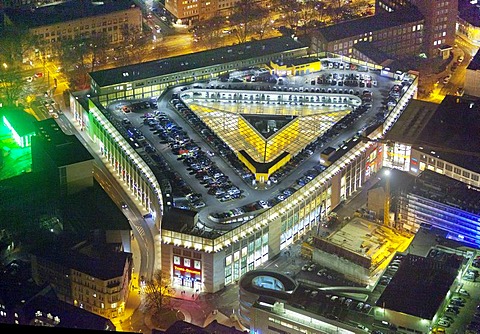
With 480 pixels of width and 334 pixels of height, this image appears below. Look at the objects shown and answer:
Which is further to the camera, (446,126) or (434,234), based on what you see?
(446,126)

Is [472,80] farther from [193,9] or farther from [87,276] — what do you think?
[87,276]

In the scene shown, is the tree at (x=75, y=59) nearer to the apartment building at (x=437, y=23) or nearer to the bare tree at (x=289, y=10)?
the bare tree at (x=289, y=10)

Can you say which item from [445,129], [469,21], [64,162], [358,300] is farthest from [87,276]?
[469,21]

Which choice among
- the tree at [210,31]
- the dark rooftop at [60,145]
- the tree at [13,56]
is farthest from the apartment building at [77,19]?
the dark rooftop at [60,145]

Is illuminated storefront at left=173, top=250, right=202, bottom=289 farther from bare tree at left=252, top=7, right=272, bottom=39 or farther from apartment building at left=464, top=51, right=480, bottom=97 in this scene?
bare tree at left=252, top=7, right=272, bottom=39

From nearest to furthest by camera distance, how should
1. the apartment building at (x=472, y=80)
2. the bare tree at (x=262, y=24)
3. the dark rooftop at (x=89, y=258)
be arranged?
the dark rooftop at (x=89, y=258) < the apartment building at (x=472, y=80) < the bare tree at (x=262, y=24)

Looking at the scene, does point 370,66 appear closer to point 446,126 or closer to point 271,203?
point 446,126

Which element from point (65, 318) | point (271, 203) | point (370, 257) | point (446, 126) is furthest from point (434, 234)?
point (65, 318)
